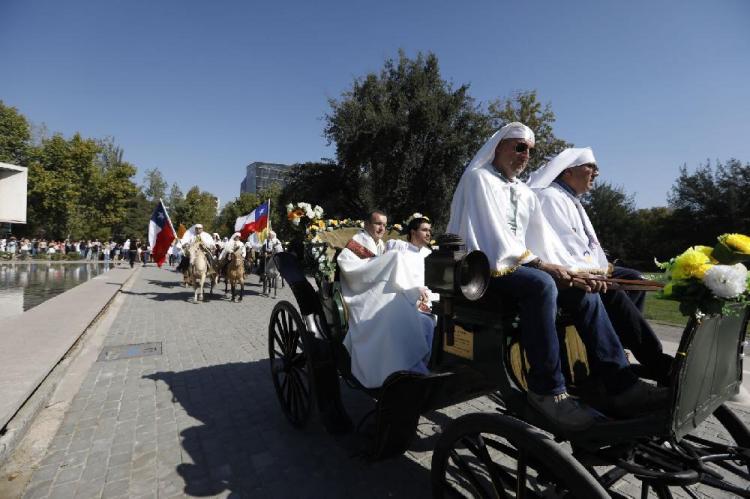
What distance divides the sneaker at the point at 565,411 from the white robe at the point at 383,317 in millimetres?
945

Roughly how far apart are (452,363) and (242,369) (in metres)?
3.96

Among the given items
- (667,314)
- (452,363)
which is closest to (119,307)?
(452,363)

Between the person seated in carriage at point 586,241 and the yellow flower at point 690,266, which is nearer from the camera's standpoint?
the yellow flower at point 690,266

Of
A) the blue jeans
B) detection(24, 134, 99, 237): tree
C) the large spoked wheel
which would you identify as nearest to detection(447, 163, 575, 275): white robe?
the blue jeans

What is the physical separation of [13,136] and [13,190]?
1584 inches

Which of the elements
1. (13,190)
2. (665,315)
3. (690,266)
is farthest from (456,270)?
(13,190)

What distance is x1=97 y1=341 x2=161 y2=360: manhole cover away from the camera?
20.2 ft

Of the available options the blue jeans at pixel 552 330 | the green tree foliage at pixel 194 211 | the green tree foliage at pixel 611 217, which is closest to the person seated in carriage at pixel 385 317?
the blue jeans at pixel 552 330

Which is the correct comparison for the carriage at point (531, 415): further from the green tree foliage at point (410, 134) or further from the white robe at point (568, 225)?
the green tree foliage at point (410, 134)

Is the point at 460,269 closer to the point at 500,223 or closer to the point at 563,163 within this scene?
the point at 500,223

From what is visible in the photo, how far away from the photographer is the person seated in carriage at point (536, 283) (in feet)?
6.43

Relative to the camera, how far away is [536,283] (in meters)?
2.00

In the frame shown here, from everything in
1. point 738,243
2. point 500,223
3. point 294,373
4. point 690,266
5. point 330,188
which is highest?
point 330,188

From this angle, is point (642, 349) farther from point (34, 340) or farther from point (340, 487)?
point (34, 340)
